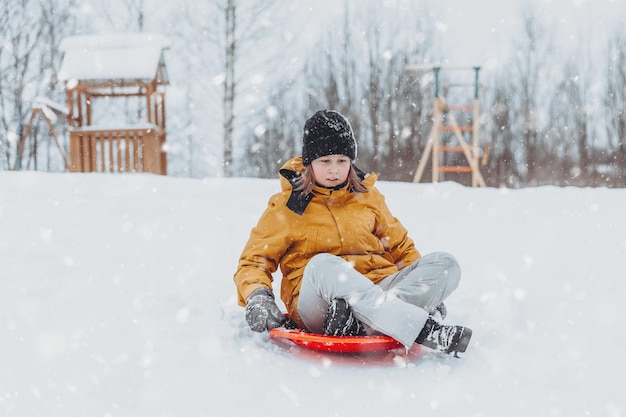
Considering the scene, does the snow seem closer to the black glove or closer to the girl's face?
the black glove

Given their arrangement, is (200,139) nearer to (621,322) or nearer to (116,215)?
(116,215)

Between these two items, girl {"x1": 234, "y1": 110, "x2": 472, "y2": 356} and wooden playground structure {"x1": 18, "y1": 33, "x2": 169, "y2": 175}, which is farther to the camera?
wooden playground structure {"x1": 18, "y1": 33, "x2": 169, "y2": 175}

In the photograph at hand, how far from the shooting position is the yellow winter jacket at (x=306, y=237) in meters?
2.78

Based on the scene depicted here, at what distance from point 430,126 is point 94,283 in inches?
501

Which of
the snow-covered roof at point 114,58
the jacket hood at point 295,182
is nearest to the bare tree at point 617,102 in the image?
the snow-covered roof at point 114,58

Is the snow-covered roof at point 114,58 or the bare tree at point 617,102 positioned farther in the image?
the bare tree at point 617,102

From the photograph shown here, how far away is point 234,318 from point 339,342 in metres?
0.67

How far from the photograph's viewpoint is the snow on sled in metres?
2.31

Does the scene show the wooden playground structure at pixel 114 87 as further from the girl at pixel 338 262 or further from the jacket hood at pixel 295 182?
the girl at pixel 338 262

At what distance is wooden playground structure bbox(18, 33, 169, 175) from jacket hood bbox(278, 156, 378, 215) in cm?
563

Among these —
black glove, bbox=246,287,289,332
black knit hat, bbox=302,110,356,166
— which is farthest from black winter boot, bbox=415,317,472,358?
black knit hat, bbox=302,110,356,166

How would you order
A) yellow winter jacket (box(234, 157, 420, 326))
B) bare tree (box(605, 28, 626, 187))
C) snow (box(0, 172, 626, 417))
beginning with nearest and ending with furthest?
snow (box(0, 172, 626, 417)) < yellow winter jacket (box(234, 157, 420, 326)) < bare tree (box(605, 28, 626, 187))

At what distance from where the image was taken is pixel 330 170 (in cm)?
289

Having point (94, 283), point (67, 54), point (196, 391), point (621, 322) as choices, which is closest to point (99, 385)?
point (196, 391)
